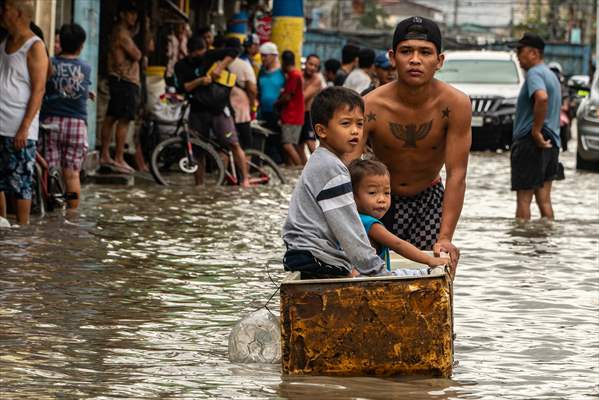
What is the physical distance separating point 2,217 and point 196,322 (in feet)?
15.7

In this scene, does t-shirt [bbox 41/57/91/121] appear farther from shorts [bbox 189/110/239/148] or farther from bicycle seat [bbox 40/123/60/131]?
shorts [bbox 189/110/239/148]

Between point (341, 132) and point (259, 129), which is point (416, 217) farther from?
point (259, 129)

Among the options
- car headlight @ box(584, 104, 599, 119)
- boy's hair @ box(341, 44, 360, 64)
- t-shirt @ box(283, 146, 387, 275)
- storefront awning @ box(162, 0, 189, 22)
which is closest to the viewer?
t-shirt @ box(283, 146, 387, 275)

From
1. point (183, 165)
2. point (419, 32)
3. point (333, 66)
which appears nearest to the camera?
point (419, 32)

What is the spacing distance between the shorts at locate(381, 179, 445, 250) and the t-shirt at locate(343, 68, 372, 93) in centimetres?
1327

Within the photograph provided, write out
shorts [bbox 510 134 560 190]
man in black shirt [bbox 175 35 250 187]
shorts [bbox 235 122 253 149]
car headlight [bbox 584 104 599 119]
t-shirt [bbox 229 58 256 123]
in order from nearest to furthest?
shorts [bbox 510 134 560 190] → man in black shirt [bbox 175 35 250 187] → t-shirt [bbox 229 58 256 123] → shorts [bbox 235 122 253 149] → car headlight [bbox 584 104 599 119]

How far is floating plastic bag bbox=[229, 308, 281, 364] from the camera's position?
24.2 feet

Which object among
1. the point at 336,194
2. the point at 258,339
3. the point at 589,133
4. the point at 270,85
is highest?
the point at 336,194

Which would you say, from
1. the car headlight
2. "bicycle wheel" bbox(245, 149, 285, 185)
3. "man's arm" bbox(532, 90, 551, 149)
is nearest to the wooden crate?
"man's arm" bbox(532, 90, 551, 149)

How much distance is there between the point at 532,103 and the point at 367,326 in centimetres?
841

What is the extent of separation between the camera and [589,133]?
25.1 m

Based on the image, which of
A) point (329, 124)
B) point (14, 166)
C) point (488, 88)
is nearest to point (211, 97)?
point (14, 166)

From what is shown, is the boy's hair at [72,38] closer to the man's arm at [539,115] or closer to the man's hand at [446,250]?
the man's arm at [539,115]

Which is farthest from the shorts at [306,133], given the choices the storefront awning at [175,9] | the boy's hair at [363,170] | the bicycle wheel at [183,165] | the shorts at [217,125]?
the boy's hair at [363,170]
